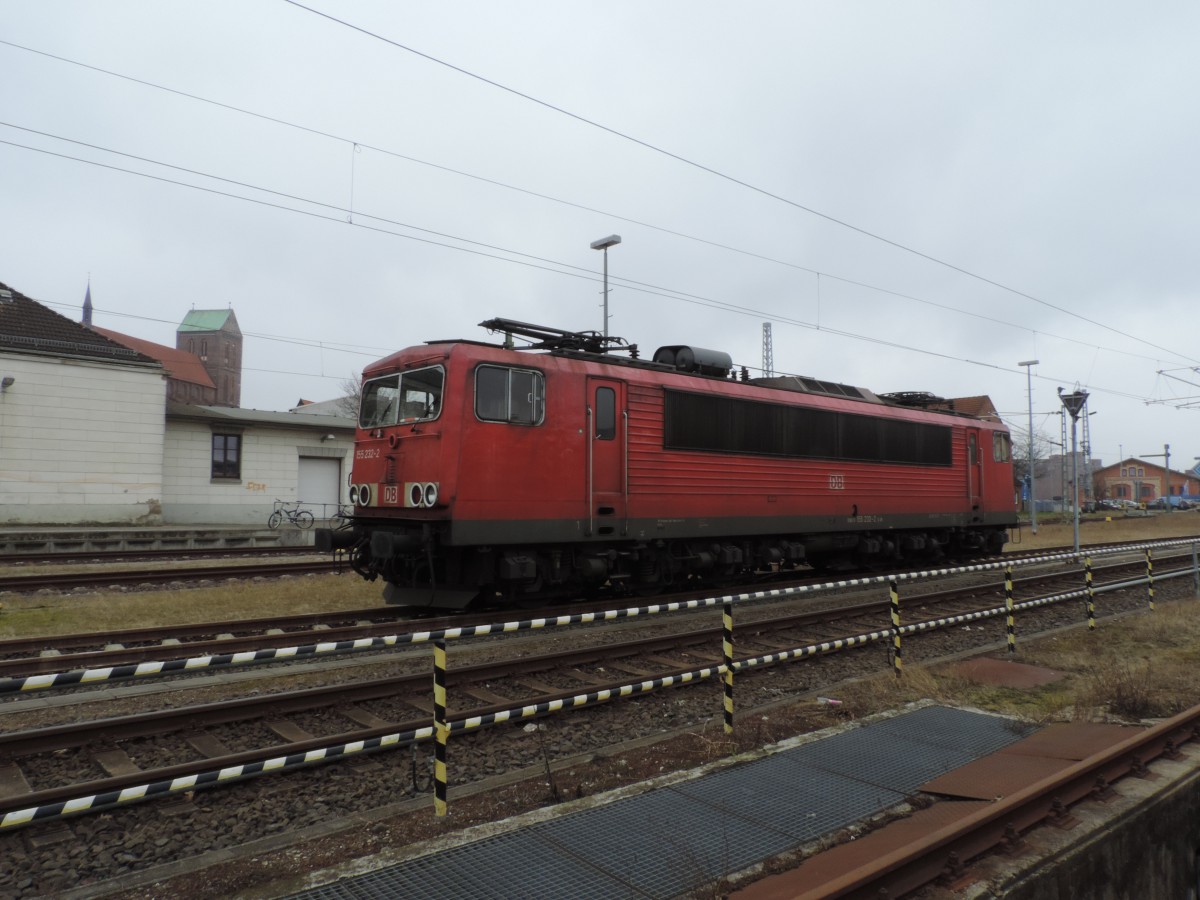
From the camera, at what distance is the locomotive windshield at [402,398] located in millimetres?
9656

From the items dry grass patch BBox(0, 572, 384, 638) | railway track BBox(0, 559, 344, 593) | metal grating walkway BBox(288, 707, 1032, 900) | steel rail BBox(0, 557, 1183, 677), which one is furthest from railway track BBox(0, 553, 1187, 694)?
metal grating walkway BBox(288, 707, 1032, 900)

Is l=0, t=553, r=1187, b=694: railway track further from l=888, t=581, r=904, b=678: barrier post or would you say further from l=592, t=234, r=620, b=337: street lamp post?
l=592, t=234, r=620, b=337: street lamp post

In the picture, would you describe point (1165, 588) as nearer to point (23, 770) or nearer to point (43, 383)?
point (23, 770)

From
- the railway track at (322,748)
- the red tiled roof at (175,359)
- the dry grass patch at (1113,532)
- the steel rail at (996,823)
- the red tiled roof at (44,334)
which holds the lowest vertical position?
the railway track at (322,748)

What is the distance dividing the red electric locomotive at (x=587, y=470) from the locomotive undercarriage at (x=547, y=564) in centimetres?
3

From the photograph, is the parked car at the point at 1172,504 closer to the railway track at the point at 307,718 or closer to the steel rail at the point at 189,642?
the steel rail at the point at 189,642

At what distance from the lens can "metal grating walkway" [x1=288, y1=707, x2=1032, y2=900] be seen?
3.52m

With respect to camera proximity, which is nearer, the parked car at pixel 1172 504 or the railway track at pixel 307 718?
the railway track at pixel 307 718

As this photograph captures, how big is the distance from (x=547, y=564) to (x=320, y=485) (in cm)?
2084

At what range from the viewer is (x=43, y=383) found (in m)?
23.0

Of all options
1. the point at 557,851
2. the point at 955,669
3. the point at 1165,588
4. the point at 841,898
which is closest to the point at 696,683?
the point at 955,669

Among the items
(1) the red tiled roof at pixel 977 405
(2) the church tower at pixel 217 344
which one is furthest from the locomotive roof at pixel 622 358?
(2) the church tower at pixel 217 344

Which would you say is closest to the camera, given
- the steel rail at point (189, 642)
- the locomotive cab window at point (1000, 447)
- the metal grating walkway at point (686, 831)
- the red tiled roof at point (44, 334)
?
the metal grating walkway at point (686, 831)

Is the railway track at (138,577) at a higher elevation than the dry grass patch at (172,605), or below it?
higher
